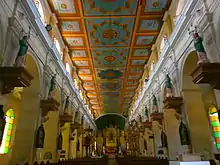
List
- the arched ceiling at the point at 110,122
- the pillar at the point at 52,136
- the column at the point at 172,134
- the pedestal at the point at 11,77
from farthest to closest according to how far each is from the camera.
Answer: the arched ceiling at the point at 110,122 < the pillar at the point at 52,136 < the column at the point at 172,134 < the pedestal at the point at 11,77

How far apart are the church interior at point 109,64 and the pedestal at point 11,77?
0.08 feet

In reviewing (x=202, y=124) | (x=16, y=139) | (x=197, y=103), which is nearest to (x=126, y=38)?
(x=197, y=103)

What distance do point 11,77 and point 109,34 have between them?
699 cm

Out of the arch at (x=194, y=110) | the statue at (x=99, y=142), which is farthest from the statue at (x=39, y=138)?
the statue at (x=99, y=142)

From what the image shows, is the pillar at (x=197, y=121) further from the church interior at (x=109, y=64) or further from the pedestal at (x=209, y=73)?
the pedestal at (x=209, y=73)

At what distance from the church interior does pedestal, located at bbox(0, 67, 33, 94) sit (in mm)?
23

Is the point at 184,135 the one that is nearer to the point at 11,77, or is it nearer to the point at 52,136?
the point at 11,77

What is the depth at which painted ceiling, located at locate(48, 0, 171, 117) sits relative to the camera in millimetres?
8703

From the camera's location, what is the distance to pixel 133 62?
557 inches

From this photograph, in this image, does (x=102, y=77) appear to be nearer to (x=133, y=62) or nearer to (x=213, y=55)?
(x=133, y=62)

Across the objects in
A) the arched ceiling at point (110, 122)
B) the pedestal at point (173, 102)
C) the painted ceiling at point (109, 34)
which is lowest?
the pedestal at point (173, 102)

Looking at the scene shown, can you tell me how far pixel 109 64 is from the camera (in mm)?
14250

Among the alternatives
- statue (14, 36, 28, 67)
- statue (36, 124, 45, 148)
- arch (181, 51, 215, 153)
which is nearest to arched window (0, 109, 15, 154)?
statue (36, 124, 45, 148)

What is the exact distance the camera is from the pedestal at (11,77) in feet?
15.0
